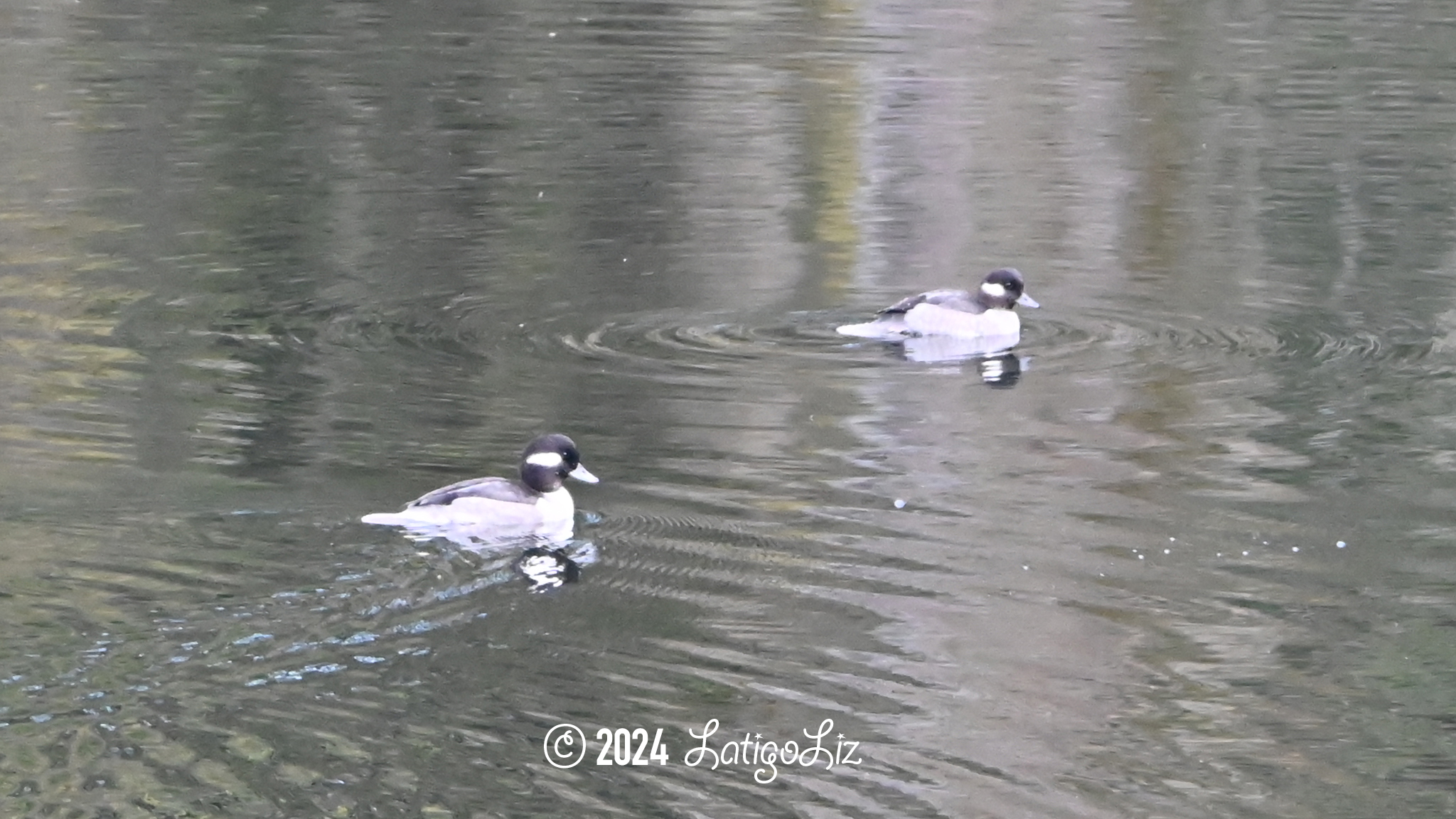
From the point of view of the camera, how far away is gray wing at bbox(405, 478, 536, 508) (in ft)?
28.5

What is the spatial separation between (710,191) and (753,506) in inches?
335

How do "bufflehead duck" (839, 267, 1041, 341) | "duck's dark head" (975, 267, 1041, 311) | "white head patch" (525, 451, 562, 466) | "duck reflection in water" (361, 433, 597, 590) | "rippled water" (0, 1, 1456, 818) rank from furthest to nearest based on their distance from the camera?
"duck's dark head" (975, 267, 1041, 311) < "bufflehead duck" (839, 267, 1041, 341) < "white head patch" (525, 451, 562, 466) < "duck reflection in water" (361, 433, 597, 590) < "rippled water" (0, 1, 1456, 818)

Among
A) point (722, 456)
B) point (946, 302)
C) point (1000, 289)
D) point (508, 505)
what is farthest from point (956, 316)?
point (508, 505)

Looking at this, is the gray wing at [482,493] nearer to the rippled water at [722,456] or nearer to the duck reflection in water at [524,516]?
the duck reflection in water at [524,516]

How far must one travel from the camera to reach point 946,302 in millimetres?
12906

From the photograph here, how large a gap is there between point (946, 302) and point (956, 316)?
0.11m

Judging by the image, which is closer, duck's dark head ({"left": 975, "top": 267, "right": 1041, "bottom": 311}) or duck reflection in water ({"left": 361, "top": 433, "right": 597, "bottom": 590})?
duck reflection in water ({"left": 361, "top": 433, "right": 597, "bottom": 590})

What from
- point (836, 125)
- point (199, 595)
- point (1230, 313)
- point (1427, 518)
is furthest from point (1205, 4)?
point (199, 595)

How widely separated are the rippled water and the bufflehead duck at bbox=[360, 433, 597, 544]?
0.11 meters

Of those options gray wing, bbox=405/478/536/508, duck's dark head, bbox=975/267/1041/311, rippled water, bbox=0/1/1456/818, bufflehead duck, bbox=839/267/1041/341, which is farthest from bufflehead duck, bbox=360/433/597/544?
duck's dark head, bbox=975/267/1041/311

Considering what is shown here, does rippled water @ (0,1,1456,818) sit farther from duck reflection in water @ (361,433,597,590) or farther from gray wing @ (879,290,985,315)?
gray wing @ (879,290,985,315)

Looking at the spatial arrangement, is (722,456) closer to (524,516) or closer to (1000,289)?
(524,516)

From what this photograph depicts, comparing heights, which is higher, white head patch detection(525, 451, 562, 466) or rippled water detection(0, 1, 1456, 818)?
white head patch detection(525, 451, 562, 466)

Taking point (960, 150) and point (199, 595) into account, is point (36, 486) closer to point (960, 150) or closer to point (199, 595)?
point (199, 595)
